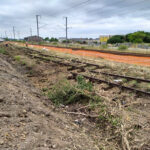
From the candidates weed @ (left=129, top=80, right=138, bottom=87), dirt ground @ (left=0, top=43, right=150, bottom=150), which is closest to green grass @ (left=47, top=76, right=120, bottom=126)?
dirt ground @ (left=0, top=43, right=150, bottom=150)

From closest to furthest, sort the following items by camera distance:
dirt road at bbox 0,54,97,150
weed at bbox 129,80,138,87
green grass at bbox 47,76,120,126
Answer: dirt road at bbox 0,54,97,150, green grass at bbox 47,76,120,126, weed at bbox 129,80,138,87

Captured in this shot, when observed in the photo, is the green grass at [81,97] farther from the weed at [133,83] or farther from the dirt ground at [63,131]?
the weed at [133,83]

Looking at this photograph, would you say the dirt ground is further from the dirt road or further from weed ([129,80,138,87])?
weed ([129,80,138,87])

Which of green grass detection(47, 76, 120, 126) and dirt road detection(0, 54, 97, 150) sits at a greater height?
dirt road detection(0, 54, 97, 150)

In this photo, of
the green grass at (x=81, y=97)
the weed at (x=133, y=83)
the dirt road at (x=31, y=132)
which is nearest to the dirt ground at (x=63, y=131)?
the dirt road at (x=31, y=132)

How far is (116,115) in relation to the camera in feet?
15.0

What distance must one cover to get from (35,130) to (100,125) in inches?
83.6

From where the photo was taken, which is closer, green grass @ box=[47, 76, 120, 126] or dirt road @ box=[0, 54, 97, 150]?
dirt road @ box=[0, 54, 97, 150]

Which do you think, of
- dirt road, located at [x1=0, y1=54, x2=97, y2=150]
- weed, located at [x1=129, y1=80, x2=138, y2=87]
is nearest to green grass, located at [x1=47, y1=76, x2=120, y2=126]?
dirt road, located at [x1=0, y1=54, x2=97, y2=150]

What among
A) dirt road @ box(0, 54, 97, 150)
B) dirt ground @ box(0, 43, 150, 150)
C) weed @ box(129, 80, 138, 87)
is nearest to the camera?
dirt road @ box(0, 54, 97, 150)

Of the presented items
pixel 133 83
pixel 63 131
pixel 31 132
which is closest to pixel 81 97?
pixel 63 131

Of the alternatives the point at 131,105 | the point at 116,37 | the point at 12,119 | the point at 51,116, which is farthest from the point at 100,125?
the point at 116,37

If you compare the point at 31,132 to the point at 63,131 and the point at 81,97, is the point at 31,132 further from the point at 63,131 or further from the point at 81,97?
the point at 81,97

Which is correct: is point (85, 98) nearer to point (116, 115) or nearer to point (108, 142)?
point (116, 115)
